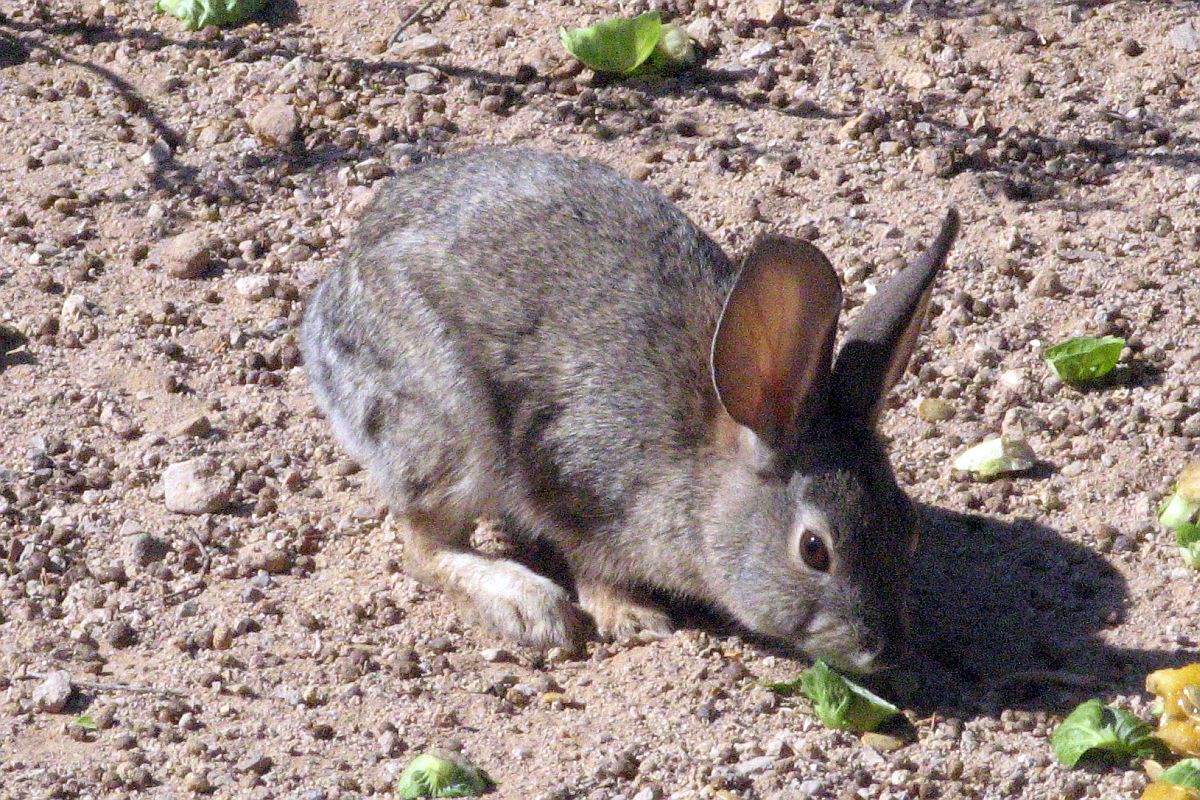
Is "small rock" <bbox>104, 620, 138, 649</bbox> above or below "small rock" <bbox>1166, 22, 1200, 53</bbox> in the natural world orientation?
below

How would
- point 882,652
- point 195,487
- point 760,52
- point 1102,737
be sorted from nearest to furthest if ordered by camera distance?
point 1102,737 → point 882,652 → point 195,487 → point 760,52

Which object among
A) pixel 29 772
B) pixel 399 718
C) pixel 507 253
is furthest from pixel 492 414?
pixel 29 772

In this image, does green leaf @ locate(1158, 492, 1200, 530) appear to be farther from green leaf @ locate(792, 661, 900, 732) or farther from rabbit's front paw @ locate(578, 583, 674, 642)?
rabbit's front paw @ locate(578, 583, 674, 642)

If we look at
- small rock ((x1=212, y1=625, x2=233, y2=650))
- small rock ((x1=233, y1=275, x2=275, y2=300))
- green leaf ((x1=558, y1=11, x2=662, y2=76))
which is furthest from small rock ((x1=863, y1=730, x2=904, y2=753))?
A: green leaf ((x1=558, y1=11, x2=662, y2=76))

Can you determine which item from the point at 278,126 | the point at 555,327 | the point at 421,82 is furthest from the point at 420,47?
the point at 555,327

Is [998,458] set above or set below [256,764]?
above

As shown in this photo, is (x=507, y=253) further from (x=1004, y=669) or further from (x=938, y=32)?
(x=938, y=32)

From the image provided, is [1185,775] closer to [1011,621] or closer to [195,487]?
[1011,621]
